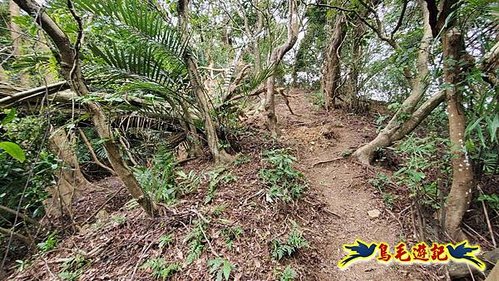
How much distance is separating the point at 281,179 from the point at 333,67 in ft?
12.9

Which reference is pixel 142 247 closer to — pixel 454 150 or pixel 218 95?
pixel 218 95

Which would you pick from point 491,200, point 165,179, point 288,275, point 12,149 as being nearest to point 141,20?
point 165,179

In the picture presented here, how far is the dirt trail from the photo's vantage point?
7.46ft

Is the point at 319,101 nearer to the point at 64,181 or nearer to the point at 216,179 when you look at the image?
the point at 216,179

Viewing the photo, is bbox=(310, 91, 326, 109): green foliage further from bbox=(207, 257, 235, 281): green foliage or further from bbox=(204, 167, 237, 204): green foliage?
bbox=(207, 257, 235, 281): green foliage

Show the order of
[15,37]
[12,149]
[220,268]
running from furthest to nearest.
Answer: [15,37]
[220,268]
[12,149]

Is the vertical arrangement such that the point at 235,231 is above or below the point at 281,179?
below

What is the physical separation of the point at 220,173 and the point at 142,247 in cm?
118

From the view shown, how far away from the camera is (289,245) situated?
222 centimetres

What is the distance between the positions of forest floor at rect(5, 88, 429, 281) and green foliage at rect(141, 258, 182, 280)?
0.10ft

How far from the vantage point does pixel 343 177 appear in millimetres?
3584

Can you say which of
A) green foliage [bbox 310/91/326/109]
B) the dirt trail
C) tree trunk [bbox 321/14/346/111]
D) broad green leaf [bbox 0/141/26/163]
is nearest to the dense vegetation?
broad green leaf [bbox 0/141/26/163]

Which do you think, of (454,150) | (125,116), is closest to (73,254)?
(125,116)

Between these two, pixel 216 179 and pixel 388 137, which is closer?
pixel 216 179
